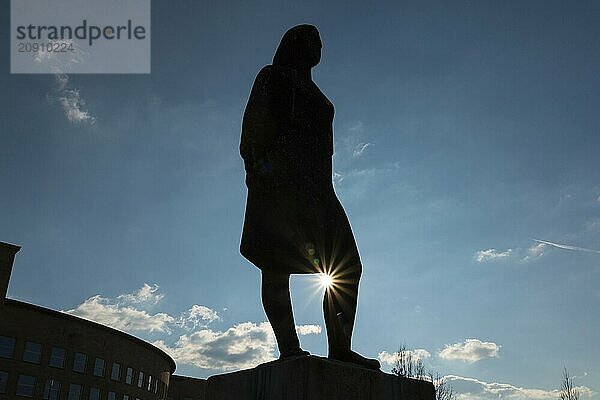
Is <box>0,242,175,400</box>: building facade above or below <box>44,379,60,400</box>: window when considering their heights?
above

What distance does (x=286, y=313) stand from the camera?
429cm

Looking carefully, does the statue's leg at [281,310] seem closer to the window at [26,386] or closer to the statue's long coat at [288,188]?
the statue's long coat at [288,188]

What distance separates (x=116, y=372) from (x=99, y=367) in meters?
2.80

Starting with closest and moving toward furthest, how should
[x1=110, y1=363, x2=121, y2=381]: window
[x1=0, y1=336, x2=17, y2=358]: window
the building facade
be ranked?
[x1=0, y1=336, x2=17, y2=358]: window → the building facade → [x1=110, y1=363, x2=121, y2=381]: window

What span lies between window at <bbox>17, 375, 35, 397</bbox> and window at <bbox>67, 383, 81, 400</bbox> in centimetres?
455

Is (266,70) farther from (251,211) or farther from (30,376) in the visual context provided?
(30,376)

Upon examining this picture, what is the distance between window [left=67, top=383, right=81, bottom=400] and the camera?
62375mm

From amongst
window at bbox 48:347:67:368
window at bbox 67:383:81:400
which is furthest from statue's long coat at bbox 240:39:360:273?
window at bbox 67:383:81:400

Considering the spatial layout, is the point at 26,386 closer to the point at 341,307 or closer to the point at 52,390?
the point at 52,390

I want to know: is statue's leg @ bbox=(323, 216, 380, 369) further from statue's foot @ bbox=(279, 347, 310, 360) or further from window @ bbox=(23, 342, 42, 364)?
window @ bbox=(23, 342, 42, 364)

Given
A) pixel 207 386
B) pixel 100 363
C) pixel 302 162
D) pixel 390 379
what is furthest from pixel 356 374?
pixel 100 363

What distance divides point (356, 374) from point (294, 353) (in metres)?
0.57

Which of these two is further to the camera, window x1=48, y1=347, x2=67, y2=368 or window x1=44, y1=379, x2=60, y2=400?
window x1=48, y1=347, x2=67, y2=368

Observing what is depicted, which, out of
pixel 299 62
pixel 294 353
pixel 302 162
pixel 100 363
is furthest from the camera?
pixel 100 363
